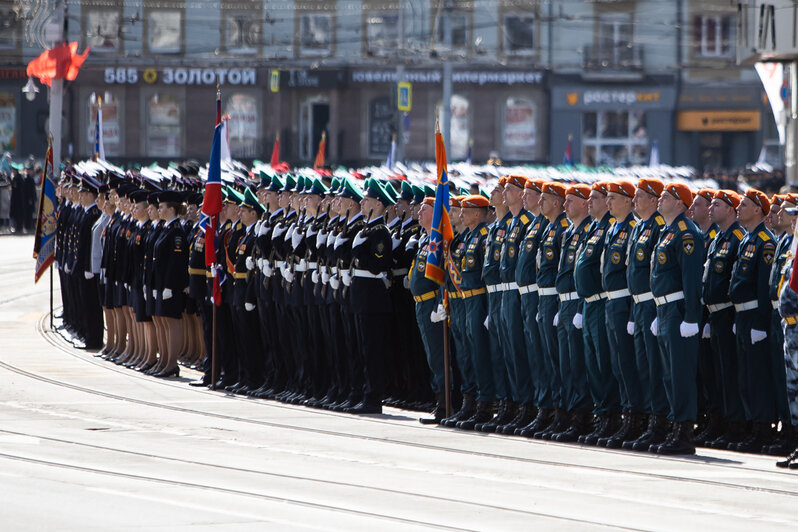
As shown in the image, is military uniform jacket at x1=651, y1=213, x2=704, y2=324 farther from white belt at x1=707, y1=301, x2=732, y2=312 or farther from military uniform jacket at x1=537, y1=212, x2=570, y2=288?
military uniform jacket at x1=537, y1=212, x2=570, y2=288

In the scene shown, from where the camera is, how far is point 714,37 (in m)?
57.2

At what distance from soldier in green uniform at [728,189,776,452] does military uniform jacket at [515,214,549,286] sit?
5.24 ft

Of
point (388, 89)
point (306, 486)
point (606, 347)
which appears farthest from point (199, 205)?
point (388, 89)

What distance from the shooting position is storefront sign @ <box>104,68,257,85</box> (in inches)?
2200

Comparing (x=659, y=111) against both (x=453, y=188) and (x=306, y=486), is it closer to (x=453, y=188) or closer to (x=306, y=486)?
(x=453, y=188)

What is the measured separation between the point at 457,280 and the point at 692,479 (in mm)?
3651

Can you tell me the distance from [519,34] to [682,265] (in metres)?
46.3

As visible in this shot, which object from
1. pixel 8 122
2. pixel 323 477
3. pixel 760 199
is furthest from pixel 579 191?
pixel 8 122

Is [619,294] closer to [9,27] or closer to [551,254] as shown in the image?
[551,254]

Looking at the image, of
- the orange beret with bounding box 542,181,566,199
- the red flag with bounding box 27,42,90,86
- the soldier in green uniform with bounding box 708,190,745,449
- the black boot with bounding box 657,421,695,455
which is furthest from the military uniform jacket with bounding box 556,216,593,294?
the red flag with bounding box 27,42,90,86

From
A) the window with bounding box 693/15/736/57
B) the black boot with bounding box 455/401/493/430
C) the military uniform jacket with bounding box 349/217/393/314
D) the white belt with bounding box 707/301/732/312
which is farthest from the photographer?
the window with bounding box 693/15/736/57

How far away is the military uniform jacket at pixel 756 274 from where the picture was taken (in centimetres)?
1141

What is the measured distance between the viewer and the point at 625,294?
1167 centimetres

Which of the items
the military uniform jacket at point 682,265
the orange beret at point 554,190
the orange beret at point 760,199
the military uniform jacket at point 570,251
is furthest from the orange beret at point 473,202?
the orange beret at point 760,199
